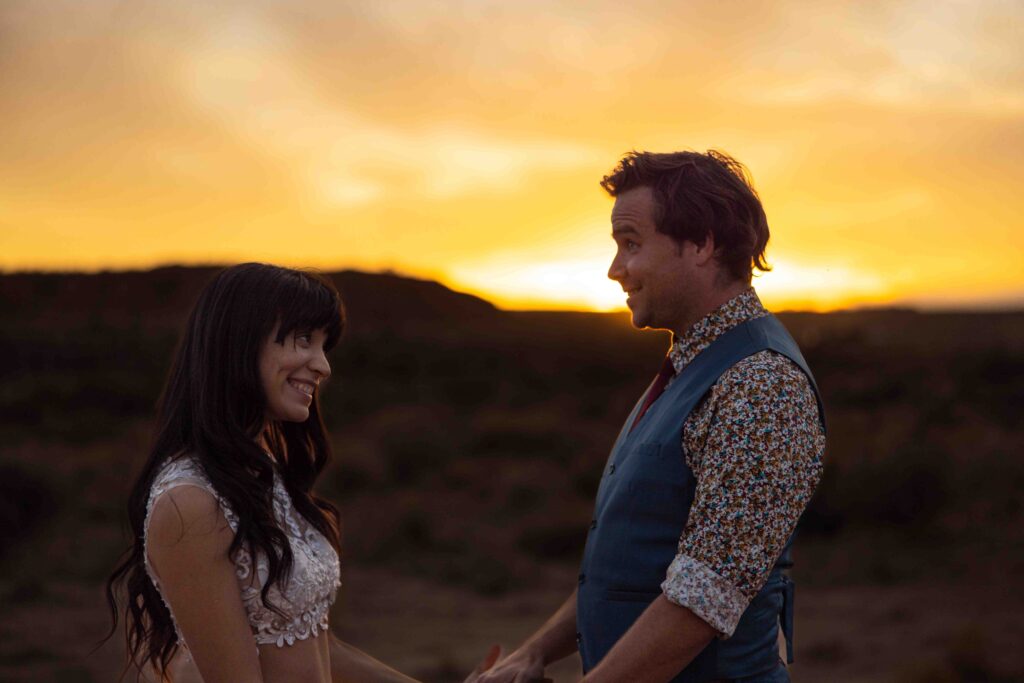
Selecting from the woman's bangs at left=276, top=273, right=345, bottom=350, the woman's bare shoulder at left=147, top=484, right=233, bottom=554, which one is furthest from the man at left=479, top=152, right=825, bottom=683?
the woman's bare shoulder at left=147, top=484, right=233, bottom=554

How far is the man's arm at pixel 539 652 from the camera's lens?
10.3 ft

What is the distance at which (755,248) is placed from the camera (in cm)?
284

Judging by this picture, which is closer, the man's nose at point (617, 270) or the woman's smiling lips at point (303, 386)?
the woman's smiling lips at point (303, 386)

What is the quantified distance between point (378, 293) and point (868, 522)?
96.9 feet

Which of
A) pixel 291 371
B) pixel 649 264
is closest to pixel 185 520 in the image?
pixel 291 371

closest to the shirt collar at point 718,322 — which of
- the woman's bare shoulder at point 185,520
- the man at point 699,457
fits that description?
the man at point 699,457

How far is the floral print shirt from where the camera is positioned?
241 cm

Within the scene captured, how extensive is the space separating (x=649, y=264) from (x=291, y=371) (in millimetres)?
861

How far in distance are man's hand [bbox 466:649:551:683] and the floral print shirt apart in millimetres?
816

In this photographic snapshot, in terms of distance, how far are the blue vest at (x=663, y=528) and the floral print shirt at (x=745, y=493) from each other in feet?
0.30

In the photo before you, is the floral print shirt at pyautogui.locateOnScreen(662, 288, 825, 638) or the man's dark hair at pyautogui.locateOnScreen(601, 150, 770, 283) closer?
the floral print shirt at pyautogui.locateOnScreen(662, 288, 825, 638)

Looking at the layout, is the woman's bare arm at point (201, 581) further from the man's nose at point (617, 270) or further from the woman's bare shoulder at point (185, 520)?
the man's nose at point (617, 270)

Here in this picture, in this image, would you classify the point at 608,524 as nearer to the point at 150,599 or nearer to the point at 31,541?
the point at 150,599

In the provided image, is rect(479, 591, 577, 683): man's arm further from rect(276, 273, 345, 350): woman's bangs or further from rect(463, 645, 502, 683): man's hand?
rect(276, 273, 345, 350): woman's bangs
